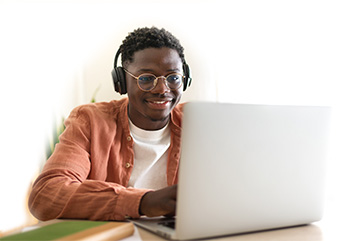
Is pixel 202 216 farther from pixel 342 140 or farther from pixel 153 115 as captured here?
pixel 342 140

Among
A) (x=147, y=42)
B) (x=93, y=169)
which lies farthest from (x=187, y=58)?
(x=93, y=169)

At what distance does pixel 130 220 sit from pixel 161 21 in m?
2.26

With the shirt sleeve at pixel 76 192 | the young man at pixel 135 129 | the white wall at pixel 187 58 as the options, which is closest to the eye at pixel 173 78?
the young man at pixel 135 129

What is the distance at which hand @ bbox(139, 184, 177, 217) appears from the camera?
37.9 inches

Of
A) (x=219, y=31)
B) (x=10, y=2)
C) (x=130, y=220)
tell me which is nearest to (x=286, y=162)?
(x=130, y=220)

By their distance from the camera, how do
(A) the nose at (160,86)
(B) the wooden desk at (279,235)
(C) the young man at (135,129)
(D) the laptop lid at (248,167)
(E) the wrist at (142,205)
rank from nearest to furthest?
(D) the laptop lid at (248,167) → (B) the wooden desk at (279,235) → (E) the wrist at (142,205) → (C) the young man at (135,129) → (A) the nose at (160,86)

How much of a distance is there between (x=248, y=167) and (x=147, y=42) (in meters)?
0.93

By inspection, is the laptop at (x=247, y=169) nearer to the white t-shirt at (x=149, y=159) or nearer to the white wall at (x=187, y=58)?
the white t-shirt at (x=149, y=159)

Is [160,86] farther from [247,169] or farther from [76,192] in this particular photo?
[247,169]

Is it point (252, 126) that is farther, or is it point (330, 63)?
point (330, 63)

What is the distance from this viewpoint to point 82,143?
4.90 ft

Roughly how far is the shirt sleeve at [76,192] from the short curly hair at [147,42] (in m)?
0.40

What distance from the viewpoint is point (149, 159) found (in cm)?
167

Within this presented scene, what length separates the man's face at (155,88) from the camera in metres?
1.59
